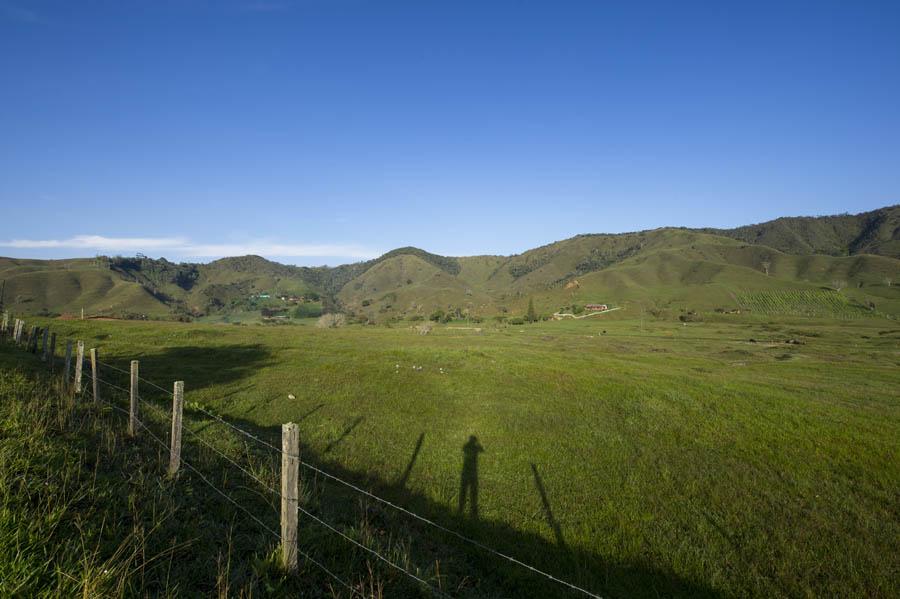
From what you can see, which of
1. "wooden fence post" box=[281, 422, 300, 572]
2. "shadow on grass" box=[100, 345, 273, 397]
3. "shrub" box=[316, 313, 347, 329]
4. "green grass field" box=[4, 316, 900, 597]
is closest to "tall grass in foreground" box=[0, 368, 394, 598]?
"wooden fence post" box=[281, 422, 300, 572]

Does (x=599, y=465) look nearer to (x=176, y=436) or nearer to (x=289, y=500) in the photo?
(x=289, y=500)

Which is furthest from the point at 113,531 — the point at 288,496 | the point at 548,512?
the point at 548,512

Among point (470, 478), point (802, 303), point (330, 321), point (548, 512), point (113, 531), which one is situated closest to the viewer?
point (113, 531)

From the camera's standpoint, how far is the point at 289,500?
644cm

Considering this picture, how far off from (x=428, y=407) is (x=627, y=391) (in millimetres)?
12230

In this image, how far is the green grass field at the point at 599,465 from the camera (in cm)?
1020

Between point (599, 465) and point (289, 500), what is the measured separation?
1343cm

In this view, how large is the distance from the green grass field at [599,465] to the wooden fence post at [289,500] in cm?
170

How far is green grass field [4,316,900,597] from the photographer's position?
401 inches

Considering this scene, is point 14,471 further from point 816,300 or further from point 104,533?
point 816,300

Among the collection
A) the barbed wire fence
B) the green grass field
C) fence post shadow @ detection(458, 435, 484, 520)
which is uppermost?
the barbed wire fence

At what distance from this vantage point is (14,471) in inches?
280

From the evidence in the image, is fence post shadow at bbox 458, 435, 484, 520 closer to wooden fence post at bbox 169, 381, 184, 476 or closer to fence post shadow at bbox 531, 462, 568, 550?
fence post shadow at bbox 531, 462, 568, 550

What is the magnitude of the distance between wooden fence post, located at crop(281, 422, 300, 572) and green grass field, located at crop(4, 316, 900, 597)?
1696 millimetres
